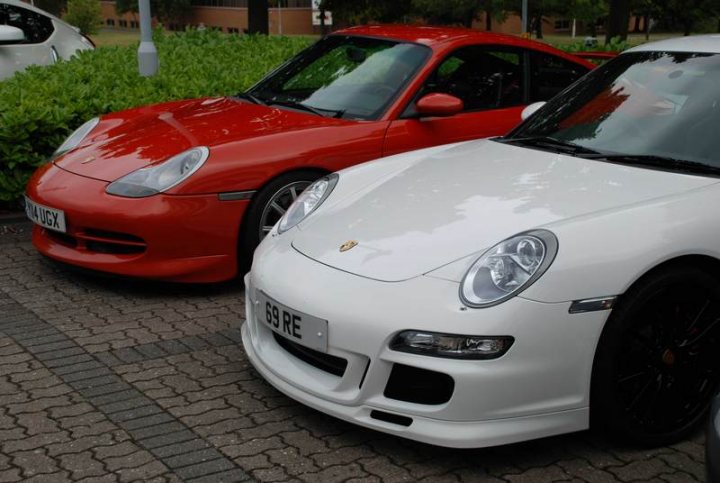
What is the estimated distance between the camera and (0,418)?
4352 millimetres

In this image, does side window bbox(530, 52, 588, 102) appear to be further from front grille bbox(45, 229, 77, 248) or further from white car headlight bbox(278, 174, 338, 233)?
front grille bbox(45, 229, 77, 248)

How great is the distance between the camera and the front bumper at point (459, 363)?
12.1 ft

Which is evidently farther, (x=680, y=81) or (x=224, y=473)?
(x=680, y=81)

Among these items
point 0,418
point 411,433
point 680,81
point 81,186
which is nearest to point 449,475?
point 411,433

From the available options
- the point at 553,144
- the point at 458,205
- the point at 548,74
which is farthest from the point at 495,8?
the point at 458,205

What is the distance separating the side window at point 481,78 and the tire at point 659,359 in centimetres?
287

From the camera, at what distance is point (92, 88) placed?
8.12 metres

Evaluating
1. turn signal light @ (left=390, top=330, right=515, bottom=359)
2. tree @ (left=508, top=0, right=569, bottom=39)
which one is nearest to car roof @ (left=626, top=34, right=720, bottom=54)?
turn signal light @ (left=390, top=330, right=515, bottom=359)

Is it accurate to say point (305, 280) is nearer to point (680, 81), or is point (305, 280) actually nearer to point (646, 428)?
point (646, 428)

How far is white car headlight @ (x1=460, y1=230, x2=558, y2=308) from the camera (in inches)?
147

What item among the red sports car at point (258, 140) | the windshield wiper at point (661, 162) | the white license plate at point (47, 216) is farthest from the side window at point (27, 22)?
the windshield wiper at point (661, 162)

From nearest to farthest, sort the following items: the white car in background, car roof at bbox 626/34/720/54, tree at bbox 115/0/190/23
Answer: car roof at bbox 626/34/720/54 → the white car in background → tree at bbox 115/0/190/23

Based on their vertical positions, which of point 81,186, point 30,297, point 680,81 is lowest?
point 30,297

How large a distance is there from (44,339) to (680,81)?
10.9 ft
